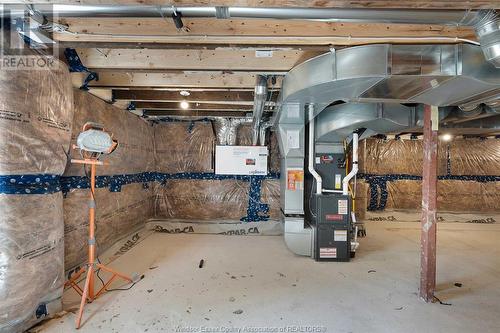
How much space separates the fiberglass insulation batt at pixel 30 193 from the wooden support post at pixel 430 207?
119 inches

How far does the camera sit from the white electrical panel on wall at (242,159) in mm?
4328

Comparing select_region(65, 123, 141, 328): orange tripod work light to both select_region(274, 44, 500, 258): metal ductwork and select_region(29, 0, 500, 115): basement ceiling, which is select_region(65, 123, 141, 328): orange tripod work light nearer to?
select_region(29, 0, 500, 115): basement ceiling

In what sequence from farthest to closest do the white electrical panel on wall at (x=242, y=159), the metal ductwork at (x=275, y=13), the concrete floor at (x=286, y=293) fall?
the white electrical panel on wall at (x=242, y=159), the concrete floor at (x=286, y=293), the metal ductwork at (x=275, y=13)

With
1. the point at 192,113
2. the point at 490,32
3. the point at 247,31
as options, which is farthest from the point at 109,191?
the point at 490,32

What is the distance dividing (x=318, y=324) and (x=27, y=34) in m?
2.85

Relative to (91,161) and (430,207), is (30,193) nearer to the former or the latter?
(91,161)

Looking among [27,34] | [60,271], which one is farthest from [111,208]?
[27,34]

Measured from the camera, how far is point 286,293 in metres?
2.31

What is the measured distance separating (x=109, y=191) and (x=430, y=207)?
344cm

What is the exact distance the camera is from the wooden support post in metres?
2.21

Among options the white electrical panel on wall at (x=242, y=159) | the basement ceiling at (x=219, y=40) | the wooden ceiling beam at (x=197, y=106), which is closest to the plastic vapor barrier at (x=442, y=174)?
the white electrical panel on wall at (x=242, y=159)

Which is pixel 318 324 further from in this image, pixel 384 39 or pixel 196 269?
pixel 384 39

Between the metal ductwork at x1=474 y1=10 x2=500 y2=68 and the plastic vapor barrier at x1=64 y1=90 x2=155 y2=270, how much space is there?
3.12 metres

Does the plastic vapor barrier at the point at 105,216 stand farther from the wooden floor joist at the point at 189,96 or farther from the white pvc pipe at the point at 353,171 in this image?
the white pvc pipe at the point at 353,171
